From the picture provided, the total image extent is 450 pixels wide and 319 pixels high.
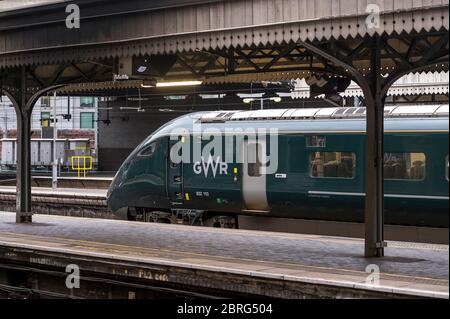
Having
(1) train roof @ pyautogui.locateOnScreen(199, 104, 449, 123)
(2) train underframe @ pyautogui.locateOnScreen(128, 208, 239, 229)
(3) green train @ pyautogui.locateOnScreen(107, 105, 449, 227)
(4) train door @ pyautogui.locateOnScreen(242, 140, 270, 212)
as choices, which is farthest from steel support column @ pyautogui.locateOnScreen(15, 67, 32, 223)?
(4) train door @ pyautogui.locateOnScreen(242, 140, 270, 212)

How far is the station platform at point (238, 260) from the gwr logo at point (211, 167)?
2018mm

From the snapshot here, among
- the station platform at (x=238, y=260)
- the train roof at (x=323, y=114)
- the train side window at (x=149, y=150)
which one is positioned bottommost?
the station platform at (x=238, y=260)

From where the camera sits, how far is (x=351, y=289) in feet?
27.9

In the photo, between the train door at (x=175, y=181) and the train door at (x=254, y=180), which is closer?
the train door at (x=254, y=180)

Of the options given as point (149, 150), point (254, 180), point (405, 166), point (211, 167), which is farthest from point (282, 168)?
point (149, 150)

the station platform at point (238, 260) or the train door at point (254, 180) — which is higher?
the train door at point (254, 180)

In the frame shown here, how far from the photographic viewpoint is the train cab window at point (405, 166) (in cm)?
1466

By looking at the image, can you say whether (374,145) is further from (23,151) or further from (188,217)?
(23,151)

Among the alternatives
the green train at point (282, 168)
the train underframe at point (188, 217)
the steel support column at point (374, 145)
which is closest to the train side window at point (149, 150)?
the green train at point (282, 168)

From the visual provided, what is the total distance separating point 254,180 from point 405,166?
350 cm

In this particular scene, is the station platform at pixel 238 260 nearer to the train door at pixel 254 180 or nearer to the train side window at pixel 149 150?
the train door at pixel 254 180
